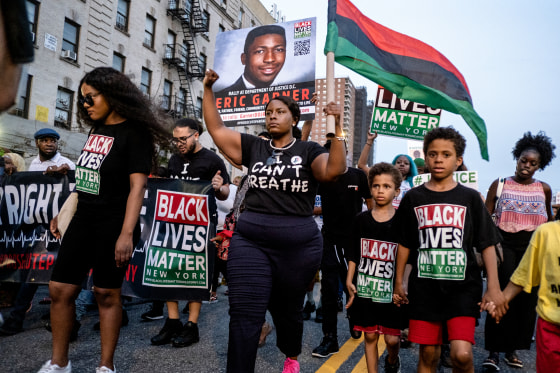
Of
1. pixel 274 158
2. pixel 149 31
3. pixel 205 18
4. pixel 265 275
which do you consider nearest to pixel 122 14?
pixel 149 31

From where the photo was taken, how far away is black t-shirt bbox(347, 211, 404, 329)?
3.56 m

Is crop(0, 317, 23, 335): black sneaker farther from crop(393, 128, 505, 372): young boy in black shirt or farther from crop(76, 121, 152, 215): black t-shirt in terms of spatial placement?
crop(393, 128, 505, 372): young boy in black shirt

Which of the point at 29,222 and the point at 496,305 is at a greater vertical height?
the point at 29,222

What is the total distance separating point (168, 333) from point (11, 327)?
63.7 inches

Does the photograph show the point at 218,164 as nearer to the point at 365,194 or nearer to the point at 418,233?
the point at 365,194

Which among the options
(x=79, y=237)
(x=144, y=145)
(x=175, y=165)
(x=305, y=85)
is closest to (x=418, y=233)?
(x=144, y=145)

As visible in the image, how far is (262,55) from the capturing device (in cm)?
985

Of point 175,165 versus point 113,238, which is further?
point 175,165

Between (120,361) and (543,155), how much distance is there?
4.66 m

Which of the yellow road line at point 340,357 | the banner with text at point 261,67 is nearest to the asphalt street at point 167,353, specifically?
the yellow road line at point 340,357

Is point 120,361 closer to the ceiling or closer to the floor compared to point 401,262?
closer to the floor

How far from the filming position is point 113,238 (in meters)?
3.07

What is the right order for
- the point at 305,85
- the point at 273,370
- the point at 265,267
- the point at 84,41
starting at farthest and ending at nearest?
1. the point at 84,41
2. the point at 305,85
3. the point at 273,370
4. the point at 265,267

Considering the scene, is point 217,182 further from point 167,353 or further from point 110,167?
point 167,353
